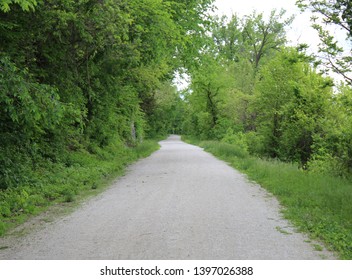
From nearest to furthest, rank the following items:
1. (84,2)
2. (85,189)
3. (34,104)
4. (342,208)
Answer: (34,104), (342,208), (84,2), (85,189)

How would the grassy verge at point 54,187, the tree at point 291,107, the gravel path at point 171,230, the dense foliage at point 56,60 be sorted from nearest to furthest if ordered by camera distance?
the gravel path at point 171,230 → the dense foliage at point 56,60 → the grassy verge at point 54,187 → the tree at point 291,107

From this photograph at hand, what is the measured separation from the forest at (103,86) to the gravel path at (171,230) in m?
1.35

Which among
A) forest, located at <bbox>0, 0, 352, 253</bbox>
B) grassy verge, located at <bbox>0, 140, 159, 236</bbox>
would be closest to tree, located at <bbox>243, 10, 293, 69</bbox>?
forest, located at <bbox>0, 0, 352, 253</bbox>

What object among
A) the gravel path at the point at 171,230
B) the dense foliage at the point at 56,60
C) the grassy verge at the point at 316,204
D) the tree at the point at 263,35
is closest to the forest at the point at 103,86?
the dense foliage at the point at 56,60

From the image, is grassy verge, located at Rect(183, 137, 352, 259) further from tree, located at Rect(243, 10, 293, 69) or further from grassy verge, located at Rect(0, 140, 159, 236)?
tree, located at Rect(243, 10, 293, 69)

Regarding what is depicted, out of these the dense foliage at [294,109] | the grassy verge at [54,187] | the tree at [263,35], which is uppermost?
the tree at [263,35]

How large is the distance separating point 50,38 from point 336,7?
25.1ft

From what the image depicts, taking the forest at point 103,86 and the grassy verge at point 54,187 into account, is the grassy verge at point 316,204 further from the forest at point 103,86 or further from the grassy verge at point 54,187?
the grassy verge at point 54,187

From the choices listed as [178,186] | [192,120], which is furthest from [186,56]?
[192,120]

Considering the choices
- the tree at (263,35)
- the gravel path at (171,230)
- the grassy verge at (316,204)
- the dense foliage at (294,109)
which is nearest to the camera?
the gravel path at (171,230)

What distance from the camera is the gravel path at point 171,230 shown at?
17.0 ft

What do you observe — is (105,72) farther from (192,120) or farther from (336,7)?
(192,120)

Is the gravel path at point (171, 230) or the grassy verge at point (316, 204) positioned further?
the grassy verge at point (316, 204)

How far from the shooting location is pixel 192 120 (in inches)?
2537
